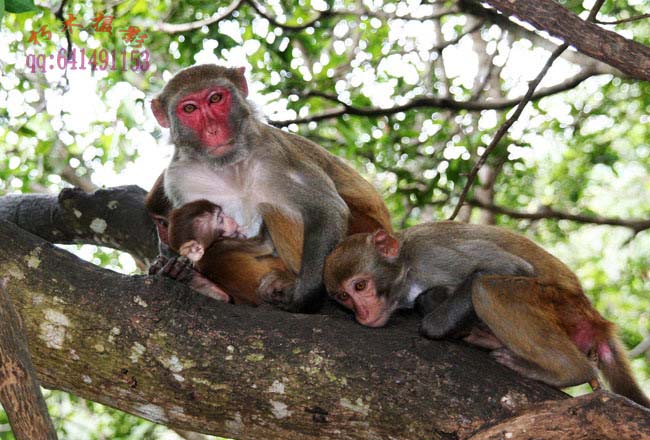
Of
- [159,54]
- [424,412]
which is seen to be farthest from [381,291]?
[159,54]

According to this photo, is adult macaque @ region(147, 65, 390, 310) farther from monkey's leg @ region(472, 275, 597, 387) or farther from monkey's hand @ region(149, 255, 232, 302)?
monkey's leg @ region(472, 275, 597, 387)

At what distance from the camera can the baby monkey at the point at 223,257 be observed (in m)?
3.81

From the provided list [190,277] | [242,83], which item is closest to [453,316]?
[190,277]

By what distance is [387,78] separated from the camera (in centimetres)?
781

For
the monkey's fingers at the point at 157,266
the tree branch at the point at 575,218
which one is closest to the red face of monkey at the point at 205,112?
the monkey's fingers at the point at 157,266

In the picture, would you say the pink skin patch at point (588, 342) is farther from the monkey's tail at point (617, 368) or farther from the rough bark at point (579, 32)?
the rough bark at point (579, 32)

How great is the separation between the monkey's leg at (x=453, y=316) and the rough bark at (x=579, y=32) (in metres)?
1.11

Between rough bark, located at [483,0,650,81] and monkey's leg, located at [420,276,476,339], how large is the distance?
3.65 feet

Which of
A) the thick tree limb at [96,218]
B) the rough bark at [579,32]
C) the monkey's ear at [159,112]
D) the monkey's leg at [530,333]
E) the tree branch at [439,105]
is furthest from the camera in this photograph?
the tree branch at [439,105]

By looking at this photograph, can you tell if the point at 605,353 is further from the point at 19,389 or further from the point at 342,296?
the point at 19,389

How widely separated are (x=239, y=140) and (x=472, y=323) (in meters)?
1.48

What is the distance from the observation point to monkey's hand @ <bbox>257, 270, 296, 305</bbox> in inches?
149

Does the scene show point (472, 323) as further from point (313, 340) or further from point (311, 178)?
point (311, 178)

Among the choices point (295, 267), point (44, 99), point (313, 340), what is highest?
point (313, 340)
